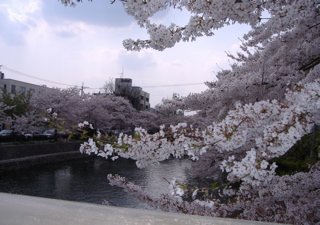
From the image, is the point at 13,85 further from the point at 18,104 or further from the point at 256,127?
the point at 256,127

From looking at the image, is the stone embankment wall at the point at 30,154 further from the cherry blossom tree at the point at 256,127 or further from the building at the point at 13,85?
the building at the point at 13,85

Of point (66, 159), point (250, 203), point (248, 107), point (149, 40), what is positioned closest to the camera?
point (248, 107)

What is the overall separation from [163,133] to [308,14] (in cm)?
191

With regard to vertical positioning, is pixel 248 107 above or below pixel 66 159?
→ above

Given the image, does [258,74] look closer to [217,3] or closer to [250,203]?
[250,203]

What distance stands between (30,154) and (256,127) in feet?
60.0

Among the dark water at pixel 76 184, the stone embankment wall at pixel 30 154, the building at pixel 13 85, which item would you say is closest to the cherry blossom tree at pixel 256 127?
the dark water at pixel 76 184

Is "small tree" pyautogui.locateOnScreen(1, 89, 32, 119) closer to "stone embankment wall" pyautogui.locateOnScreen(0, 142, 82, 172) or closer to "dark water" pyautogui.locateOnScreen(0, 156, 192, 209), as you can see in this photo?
"stone embankment wall" pyautogui.locateOnScreen(0, 142, 82, 172)

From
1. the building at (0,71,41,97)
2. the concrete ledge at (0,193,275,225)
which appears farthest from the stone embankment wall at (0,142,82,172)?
the building at (0,71,41,97)

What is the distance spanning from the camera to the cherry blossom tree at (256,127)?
6.90 ft

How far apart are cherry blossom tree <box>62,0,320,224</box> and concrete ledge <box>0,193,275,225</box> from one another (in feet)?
3.34

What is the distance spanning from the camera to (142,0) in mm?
2797

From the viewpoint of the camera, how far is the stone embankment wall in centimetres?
1544

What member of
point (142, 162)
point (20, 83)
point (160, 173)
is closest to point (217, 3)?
point (142, 162)
